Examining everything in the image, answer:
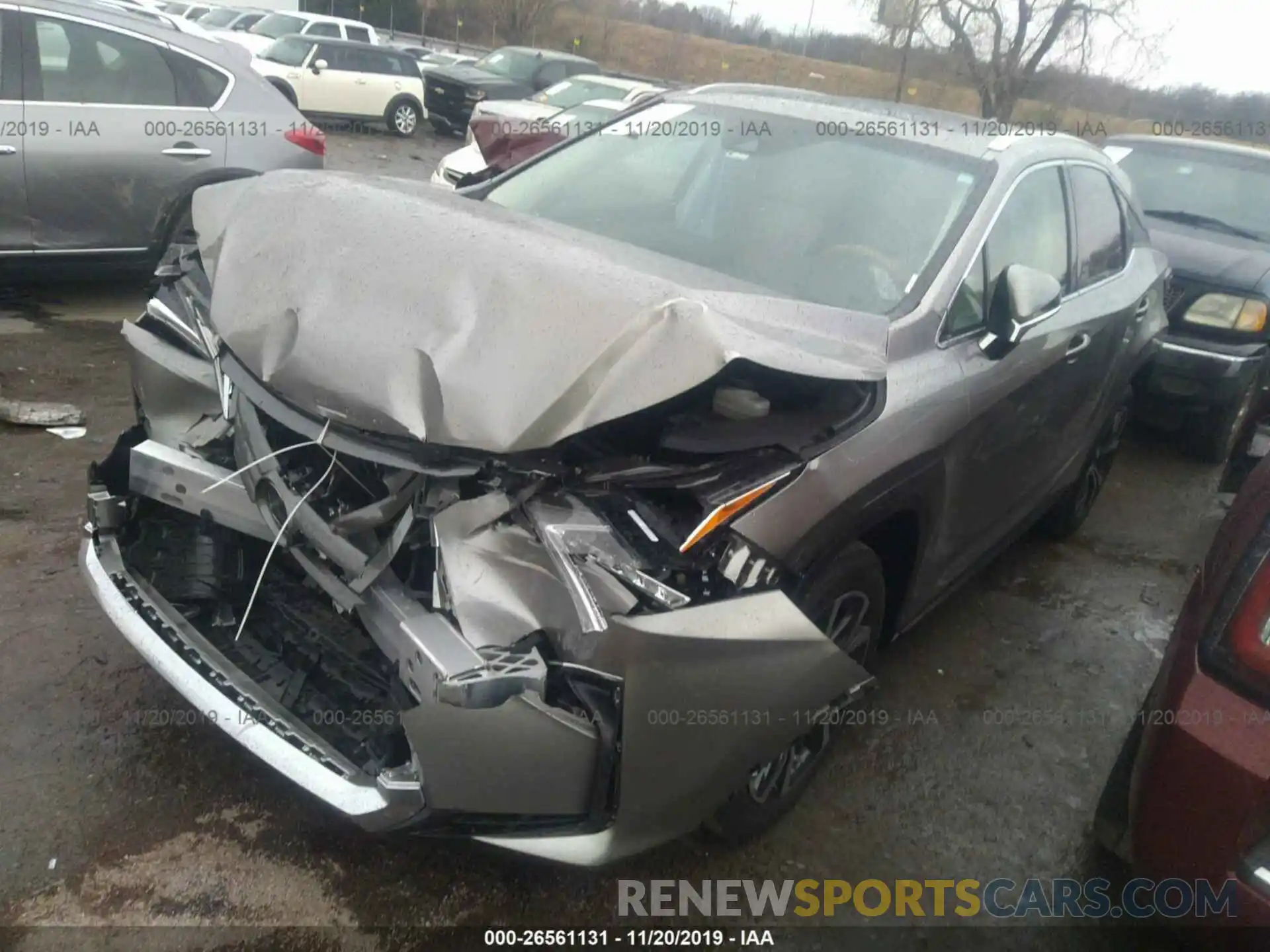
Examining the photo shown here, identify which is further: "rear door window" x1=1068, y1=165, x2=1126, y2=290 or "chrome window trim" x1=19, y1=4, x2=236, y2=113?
"chrome window trim" x1=19, y1=4, x2=236, y2=113

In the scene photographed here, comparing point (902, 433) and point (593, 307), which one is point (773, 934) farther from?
point (593, 307)

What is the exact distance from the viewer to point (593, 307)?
86.1 inches

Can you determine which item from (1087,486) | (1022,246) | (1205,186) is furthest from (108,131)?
(1205,186)

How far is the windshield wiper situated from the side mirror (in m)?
4.36

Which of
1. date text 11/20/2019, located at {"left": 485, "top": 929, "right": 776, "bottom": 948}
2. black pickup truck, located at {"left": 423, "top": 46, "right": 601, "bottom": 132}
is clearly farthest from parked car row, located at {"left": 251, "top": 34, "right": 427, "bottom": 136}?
date text 11/20/2019, located at {"left": 485, "top": 929, "right": 776, "bottom": 948}

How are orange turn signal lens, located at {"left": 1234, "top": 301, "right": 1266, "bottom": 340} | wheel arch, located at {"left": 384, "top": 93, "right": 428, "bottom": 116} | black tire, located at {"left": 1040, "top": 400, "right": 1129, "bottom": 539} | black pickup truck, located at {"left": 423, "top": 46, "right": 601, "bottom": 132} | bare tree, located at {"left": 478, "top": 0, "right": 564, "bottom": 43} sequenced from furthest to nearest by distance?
bare tree, located at {"left": 478, "top": 0, "right": 564, "bottom": 43}
black pickup truck, located at {"left": 423, "top": 46, "right": 601, "bottom": 132}
wheel arch, located at {"left": 384, "top": 93, "right": 428, "bottom": 116}
orange turn signal lens, located at {"left": 1234, "top": 301, "right": 1266, "bottom": 340}
black tire, located at {"left": 1040, "top": 400, "right": 1129, "bottom": 539}

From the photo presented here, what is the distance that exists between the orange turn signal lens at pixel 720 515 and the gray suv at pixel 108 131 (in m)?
4.89

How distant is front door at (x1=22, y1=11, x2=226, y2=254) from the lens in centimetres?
536

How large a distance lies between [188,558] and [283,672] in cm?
50

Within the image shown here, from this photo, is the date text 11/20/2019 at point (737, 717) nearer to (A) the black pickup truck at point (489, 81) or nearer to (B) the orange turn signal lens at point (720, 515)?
(B) the orange turn signal lens at point (720, 515)

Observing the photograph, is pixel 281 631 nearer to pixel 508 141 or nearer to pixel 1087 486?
pixel 1087 486

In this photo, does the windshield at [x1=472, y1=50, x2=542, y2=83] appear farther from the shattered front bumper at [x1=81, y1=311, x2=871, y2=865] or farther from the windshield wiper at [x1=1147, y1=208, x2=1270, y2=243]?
the shattered front bumper at [x1=81, y1=311, x2=871, y2=865]

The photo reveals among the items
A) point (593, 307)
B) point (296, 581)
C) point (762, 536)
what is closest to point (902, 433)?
point (762, 536)

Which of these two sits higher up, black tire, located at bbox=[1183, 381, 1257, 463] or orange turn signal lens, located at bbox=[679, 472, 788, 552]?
orange turn signal lens, located at bbox=[679, 472, 788, 552]
